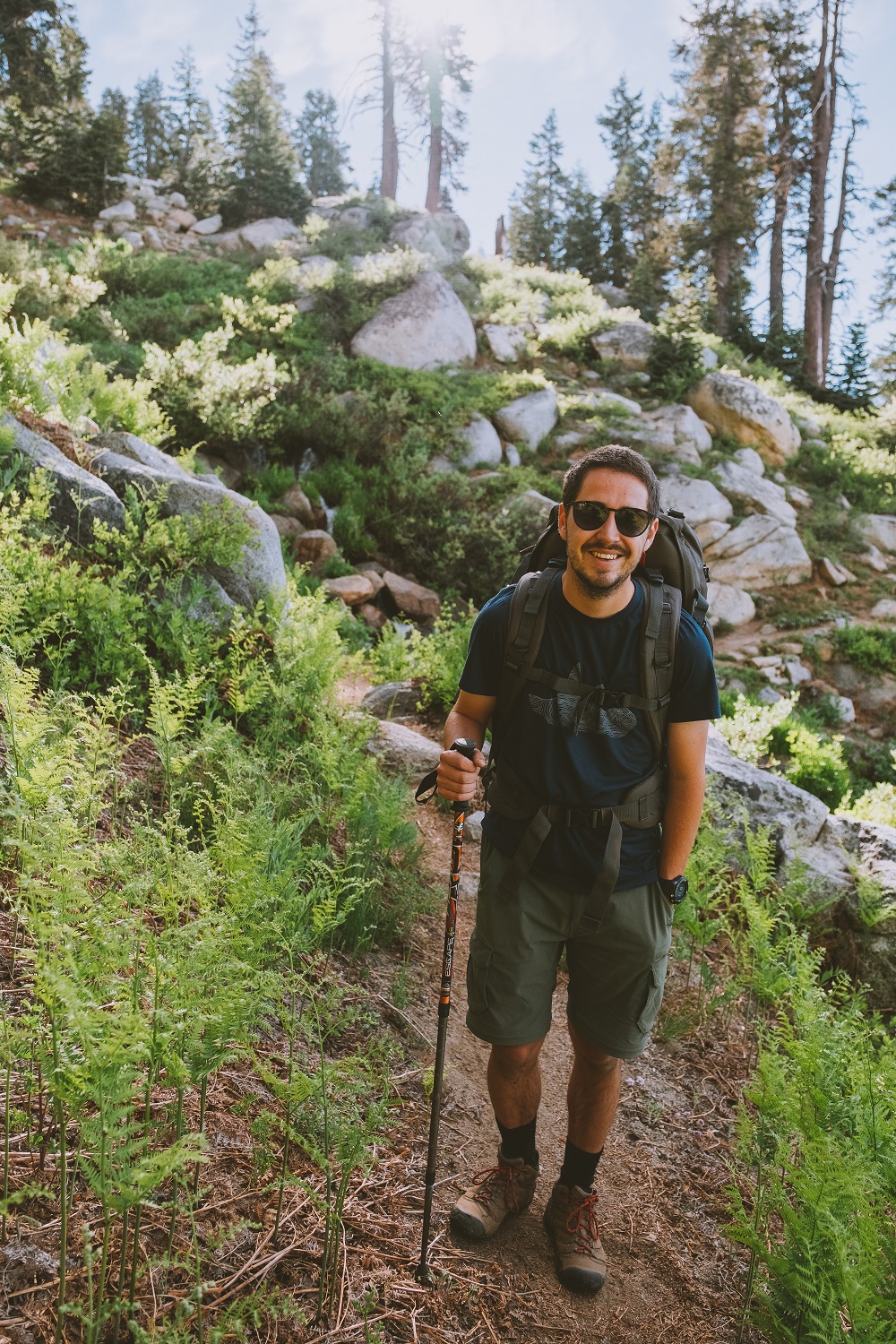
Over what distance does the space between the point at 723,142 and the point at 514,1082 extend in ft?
99.3

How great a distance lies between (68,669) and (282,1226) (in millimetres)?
3173

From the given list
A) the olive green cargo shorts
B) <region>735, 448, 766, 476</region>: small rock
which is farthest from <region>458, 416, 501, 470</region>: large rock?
the olive green cargo shorts

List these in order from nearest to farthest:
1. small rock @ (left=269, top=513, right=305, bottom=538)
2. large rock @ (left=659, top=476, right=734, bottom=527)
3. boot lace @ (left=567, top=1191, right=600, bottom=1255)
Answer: boot lace @ (left=567, top=1191, right=600, bottom=1255) → small rock @ (left=269, top=513, right=305, bottom=538) → large rock @ (left=659, top=476, right=734, bottom=527)

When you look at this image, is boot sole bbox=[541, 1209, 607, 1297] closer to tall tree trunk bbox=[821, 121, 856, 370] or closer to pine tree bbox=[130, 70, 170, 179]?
tall tree trunk bbox=[821, 121, 856, 370]

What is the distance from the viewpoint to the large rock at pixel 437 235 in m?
24.6

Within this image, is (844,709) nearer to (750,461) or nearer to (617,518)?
(750,461)

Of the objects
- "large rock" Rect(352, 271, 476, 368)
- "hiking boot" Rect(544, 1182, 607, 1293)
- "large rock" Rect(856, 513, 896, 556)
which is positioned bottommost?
"hiking boot" Rect(544, 1182, 607, 1293)

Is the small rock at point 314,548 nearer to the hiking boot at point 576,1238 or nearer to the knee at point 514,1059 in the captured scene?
the knee at point 514,1059

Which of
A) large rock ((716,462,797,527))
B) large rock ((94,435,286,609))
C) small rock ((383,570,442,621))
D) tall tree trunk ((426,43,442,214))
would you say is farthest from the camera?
tall tree trunk ((426,43,442,214))

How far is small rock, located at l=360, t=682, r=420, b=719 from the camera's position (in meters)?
7.63

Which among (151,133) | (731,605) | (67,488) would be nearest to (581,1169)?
(67,488)

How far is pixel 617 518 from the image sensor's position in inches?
98.4

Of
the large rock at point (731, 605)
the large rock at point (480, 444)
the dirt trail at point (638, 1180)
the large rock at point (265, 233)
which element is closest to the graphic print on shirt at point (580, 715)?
the dirt trail at point (638, 1180)

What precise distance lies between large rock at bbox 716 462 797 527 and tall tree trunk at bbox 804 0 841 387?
9.61 m
